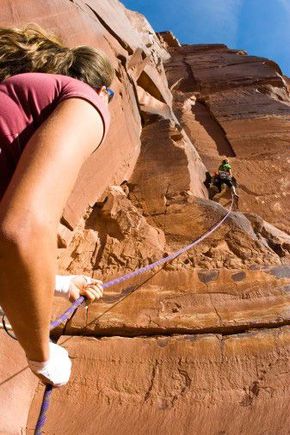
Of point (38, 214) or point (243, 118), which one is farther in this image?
point (243, 118)

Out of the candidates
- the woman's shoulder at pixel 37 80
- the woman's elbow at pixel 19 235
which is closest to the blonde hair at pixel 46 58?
the woman's shoulder at pixel 37 80

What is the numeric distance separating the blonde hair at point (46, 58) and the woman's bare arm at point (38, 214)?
1.01 feet

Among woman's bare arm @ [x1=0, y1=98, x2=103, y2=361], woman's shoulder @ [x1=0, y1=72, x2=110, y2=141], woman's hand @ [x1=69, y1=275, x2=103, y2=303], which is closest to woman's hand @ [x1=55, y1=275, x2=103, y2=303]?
woman's hand @ [x1=69, y1=275, x2=103, y2=303]

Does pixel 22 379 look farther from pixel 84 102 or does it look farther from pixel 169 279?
pixel 84 102

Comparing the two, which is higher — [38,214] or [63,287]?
[38,214]

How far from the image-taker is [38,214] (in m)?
1.04

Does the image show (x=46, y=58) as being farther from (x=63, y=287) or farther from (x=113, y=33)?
(x=113, y=33)

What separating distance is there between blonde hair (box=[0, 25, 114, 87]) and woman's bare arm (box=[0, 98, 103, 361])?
0.31 metres

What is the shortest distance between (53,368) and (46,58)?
113 cm

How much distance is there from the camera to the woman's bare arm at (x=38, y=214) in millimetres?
1028

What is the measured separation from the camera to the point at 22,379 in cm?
298

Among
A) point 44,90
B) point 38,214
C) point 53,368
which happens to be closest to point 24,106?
point 44,90

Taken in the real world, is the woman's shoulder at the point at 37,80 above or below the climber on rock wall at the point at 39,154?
above

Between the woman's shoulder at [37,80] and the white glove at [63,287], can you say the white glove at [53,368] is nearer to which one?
the white glove at [63,287]
